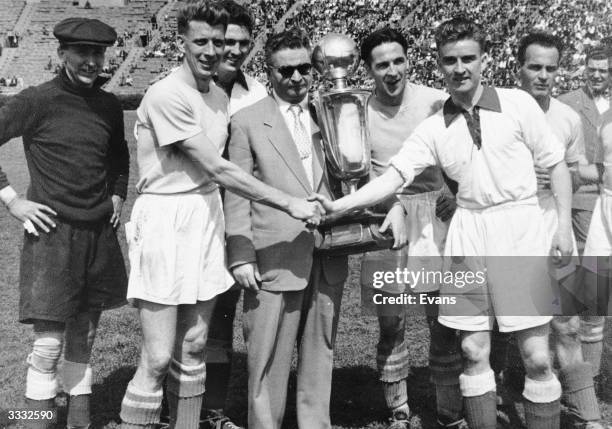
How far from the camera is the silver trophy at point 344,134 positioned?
3500 mm

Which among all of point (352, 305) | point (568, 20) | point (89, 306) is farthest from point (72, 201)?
point (568, 20)

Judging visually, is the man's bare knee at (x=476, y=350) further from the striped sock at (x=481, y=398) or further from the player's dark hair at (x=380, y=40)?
the player's dark hair at (x=380, y=40)

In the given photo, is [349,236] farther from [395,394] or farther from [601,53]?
[601,53]

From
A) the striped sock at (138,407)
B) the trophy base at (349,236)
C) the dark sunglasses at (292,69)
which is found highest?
the dark sunglasses at (292,69)

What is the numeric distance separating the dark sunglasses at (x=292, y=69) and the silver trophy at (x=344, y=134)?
4.5 inches

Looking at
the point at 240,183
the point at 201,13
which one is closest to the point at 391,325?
the point at 240,183

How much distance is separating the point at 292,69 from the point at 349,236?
0.89 meters

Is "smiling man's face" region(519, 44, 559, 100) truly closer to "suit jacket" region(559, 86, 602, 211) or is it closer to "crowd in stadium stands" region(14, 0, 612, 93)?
"suit jacket" region(559, 86, 602, 211)

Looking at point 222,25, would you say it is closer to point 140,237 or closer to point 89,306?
point 140,237

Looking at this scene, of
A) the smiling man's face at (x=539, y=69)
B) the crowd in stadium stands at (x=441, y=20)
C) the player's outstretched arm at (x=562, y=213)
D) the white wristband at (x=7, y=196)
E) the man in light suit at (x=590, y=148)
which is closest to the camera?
the player's outstretched arm at (x=562, y=213)

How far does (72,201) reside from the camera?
150 inches

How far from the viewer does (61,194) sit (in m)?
3.78

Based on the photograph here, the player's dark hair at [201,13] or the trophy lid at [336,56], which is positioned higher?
the player's dark hair at [201,13]

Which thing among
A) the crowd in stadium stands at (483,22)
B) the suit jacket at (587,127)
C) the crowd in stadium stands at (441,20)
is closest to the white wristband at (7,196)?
the suit jacket at (587,127)
